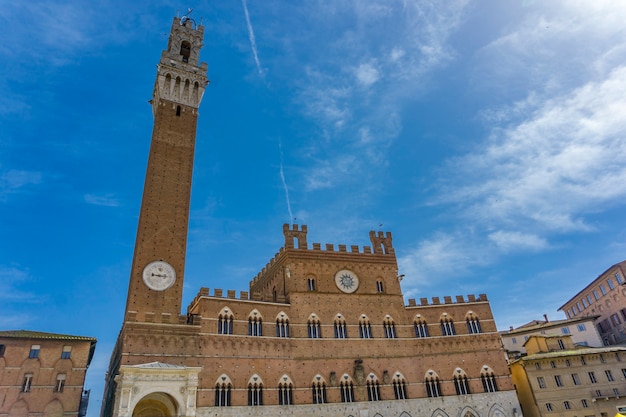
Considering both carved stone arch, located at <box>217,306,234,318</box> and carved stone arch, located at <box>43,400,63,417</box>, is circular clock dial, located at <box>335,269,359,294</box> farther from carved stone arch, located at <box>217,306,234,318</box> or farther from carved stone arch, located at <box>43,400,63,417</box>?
carved stone arch, located at <box>43,400,63,417</box>

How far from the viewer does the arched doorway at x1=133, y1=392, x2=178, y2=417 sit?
29.8 meters

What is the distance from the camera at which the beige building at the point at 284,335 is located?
30.8m

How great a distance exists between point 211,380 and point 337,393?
10.7 meters

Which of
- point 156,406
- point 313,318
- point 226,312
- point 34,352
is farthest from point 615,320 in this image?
point 34,352

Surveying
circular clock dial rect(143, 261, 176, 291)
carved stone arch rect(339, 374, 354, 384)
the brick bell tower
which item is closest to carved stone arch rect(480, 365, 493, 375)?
carved stone arch rect(339, 374, 354, 384)

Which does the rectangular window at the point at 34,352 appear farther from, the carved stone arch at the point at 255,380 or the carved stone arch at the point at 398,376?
the carved stone arch at the point at 398,376

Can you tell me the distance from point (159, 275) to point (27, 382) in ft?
36.0

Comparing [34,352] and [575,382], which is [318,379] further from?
[575,382]

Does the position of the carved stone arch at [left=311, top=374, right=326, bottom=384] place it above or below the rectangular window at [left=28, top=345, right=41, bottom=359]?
below

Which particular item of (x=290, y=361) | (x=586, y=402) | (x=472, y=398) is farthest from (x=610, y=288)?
(x=290, y=361)

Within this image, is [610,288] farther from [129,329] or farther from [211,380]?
[129,329]

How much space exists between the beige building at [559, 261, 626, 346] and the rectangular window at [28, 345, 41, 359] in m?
60.7

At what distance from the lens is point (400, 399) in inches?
1420

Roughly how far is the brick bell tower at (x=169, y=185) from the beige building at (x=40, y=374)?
15.5ft
